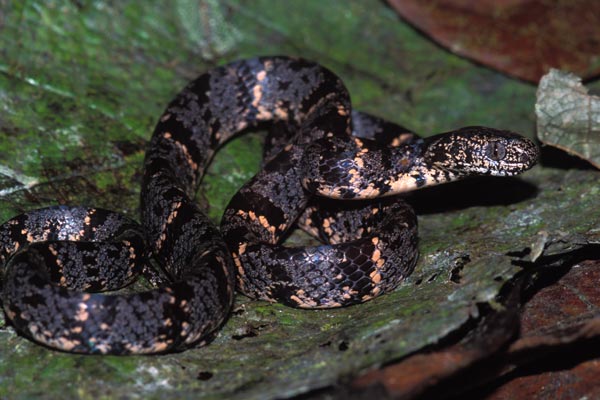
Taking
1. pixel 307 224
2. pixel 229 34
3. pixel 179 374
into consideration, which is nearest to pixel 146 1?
pixel 229 34

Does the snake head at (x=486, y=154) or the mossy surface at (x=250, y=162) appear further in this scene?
the snake head at (x=486, y=154)

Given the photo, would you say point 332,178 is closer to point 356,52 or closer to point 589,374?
point 589,374

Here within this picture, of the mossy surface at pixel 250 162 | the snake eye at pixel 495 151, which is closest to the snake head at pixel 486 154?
the snake eye at pixel 495 151

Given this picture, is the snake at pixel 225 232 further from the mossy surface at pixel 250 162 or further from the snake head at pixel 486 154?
the mossy surface at pixel 250 162

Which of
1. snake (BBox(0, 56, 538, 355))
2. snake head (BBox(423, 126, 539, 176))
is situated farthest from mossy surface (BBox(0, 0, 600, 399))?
snake head (BBox(423, 126, 539, 176))

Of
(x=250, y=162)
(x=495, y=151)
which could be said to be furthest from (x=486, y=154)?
(x=250, y=162)

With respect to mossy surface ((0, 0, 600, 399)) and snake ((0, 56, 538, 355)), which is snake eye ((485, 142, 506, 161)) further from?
mossy surface ((0, 0, 600, 399))
